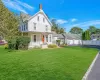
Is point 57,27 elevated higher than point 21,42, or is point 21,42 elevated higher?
point 57,27

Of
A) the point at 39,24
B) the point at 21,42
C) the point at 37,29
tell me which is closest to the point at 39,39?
the point at 37,29

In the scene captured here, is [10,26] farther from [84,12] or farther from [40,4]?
[84,12]

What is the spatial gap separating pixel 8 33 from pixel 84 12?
70.8 feet

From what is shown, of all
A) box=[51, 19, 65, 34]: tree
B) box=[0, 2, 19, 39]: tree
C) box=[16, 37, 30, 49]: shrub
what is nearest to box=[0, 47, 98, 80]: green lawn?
box=[16, 37, 30, 49]: shrub

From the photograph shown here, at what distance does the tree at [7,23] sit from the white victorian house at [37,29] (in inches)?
334

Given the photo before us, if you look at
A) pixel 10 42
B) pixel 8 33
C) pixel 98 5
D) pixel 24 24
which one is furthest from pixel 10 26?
pixel 98 5

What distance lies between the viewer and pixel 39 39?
102 ft

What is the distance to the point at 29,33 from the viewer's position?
29.9 m

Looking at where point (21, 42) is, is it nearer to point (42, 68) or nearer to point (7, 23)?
point (42, 68)

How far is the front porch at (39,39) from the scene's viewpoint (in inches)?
1154

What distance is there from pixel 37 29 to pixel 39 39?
7.40ft

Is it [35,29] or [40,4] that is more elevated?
[40,4]

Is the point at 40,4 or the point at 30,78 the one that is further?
the point at 40,4

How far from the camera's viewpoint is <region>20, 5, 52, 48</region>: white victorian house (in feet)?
96.8
